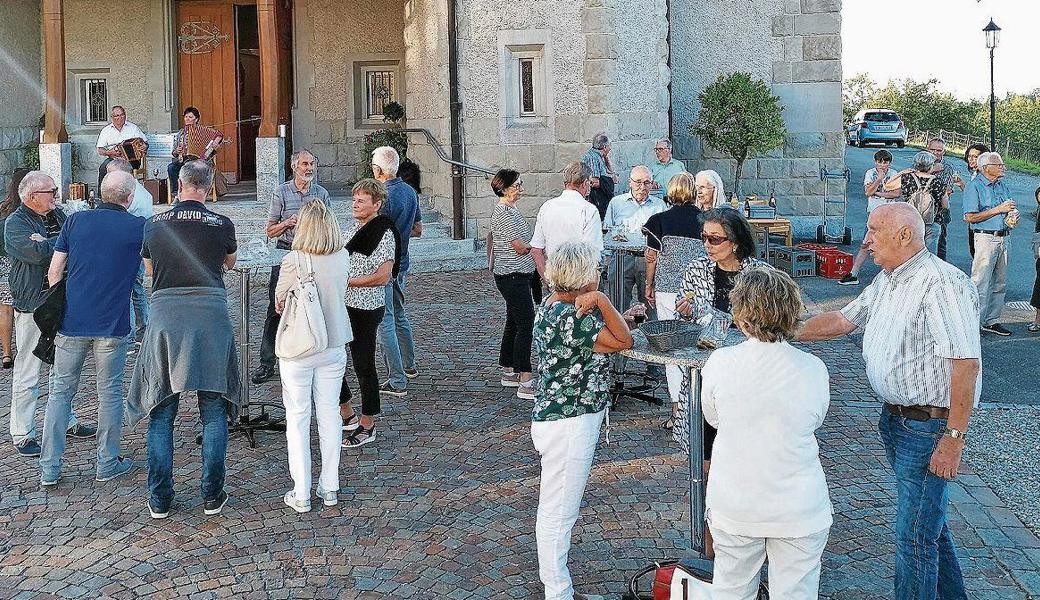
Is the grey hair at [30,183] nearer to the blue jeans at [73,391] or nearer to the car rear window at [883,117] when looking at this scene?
the blue jeans at [73,391]

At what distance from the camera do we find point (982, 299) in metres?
11.0

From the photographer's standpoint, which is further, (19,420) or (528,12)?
(528,12)

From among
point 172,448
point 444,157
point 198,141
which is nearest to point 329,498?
point 172,448

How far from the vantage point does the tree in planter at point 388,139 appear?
17.2m

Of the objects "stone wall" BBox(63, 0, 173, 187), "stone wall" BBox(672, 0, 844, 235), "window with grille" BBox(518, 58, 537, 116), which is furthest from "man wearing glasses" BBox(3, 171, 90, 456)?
"stone wall" BBox(672, 0, 844, 235)

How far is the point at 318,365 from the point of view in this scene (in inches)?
250

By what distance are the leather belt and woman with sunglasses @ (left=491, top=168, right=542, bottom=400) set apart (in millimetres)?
4151

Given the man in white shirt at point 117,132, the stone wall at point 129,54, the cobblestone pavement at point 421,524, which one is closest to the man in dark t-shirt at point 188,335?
the cobblestone pavement at point 421,524

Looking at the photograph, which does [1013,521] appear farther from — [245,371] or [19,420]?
[19,420]

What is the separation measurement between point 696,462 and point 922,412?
1113mm

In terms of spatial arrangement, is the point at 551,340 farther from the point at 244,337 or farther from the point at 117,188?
the point at 244,337

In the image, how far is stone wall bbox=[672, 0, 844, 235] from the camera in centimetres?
1697

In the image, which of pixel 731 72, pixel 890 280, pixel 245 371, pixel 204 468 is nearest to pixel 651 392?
pixel 245 371

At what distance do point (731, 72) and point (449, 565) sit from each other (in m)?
13.0
